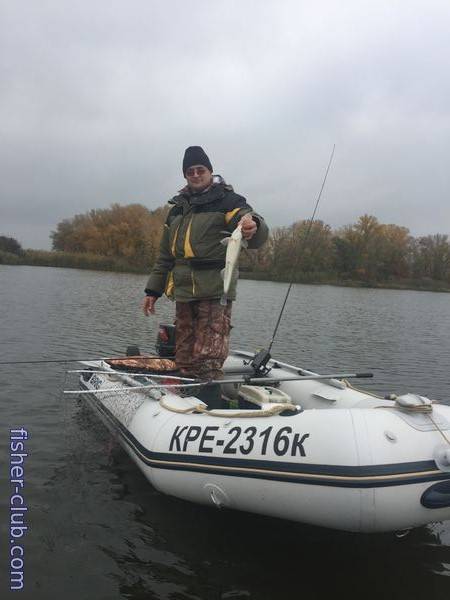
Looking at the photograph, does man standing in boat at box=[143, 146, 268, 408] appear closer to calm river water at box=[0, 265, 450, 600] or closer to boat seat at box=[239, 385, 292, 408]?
boat seat at box=[239, 385, 292, 408]

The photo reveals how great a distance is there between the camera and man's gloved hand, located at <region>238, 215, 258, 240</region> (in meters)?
4.07

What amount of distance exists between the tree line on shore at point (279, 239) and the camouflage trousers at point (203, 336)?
40181 mm

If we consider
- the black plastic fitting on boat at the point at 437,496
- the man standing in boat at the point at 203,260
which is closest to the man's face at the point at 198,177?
the man standing in boat at the point at 203,260

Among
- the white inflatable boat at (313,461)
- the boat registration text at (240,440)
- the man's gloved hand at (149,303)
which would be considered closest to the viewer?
the white inflatable boat at (313,461)

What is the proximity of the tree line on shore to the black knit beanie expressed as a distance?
40.3 meters

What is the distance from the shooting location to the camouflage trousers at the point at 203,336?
461cm

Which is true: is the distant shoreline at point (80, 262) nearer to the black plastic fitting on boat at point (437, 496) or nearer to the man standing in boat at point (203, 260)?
the man standing in boat at point (203, 260)

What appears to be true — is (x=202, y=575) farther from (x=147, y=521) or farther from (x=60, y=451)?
(x=60, y=451)

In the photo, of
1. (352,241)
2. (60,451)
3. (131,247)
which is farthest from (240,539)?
(352,241)

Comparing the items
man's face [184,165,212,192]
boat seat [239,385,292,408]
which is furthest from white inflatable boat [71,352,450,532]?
man's face [184,165,212,192]

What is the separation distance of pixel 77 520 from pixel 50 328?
31.9 feet

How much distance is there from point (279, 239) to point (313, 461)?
43246 millimetres

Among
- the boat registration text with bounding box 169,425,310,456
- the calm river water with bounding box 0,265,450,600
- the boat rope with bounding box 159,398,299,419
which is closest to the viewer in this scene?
the calm river water with bounding box 0,265,450,600

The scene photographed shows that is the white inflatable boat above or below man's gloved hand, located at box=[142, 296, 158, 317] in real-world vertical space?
below
